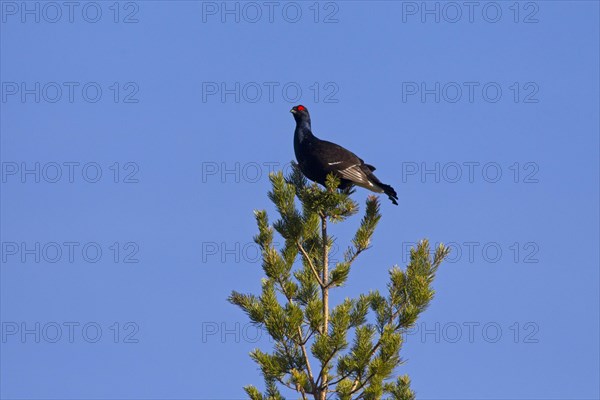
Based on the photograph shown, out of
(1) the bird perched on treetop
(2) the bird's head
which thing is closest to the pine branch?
(1) the bird perched on treetop

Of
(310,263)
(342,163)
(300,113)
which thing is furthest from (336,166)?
(310,263)

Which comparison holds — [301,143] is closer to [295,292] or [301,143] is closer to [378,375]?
[295,292]

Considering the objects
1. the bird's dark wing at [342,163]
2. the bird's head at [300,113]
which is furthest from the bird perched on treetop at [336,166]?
the bird's head at [300,113]

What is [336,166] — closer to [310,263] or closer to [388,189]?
[388,189]

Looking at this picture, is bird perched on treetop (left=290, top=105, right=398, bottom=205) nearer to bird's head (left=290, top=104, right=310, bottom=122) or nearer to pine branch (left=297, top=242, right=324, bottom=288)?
bird's head (left=290, top=104, right=310, bottom=122)

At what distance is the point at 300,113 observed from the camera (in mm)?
13609

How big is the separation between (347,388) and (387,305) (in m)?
1.04

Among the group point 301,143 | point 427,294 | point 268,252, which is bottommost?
point 427,294

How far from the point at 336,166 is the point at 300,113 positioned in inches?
68.1

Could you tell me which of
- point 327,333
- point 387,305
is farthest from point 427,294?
point 327,333

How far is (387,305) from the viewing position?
33.9 feet

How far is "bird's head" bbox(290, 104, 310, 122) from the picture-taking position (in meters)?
13.6

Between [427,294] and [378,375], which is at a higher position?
[427,294]

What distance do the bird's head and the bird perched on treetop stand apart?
2.09 ft
